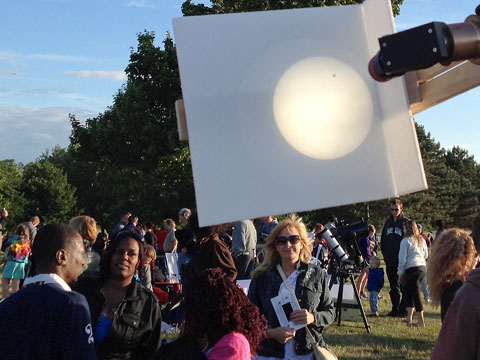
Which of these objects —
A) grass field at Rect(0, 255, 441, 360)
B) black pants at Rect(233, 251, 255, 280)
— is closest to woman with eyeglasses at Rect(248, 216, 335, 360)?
grass field at Rect(0, 255, 441, 360)

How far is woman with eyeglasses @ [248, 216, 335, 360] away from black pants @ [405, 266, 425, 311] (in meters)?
5.44

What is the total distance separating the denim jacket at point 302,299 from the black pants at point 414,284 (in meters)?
5.46

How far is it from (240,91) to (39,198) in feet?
193

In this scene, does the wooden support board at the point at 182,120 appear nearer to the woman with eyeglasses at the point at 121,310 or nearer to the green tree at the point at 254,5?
the woman with eyeglasses at the point at 121,310

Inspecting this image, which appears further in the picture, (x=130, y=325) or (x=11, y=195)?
(x=11, y=195)

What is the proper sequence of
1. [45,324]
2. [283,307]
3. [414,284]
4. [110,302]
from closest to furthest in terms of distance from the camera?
[45,324] < [110,302] < [283,307] < [414,284]

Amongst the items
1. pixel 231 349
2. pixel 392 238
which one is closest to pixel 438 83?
pixel 231 349

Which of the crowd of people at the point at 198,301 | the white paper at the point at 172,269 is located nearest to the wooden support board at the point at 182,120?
Result: the crowd of people at the point at 198,301

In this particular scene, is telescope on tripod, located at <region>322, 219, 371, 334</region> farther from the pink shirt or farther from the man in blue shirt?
the man in blue shirt

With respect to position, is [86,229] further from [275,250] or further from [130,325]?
[130,325]

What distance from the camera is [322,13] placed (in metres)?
1.75

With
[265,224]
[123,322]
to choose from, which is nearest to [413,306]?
[265,224]

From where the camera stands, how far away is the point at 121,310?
3443 millimetres

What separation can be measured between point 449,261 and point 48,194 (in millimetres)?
55330
